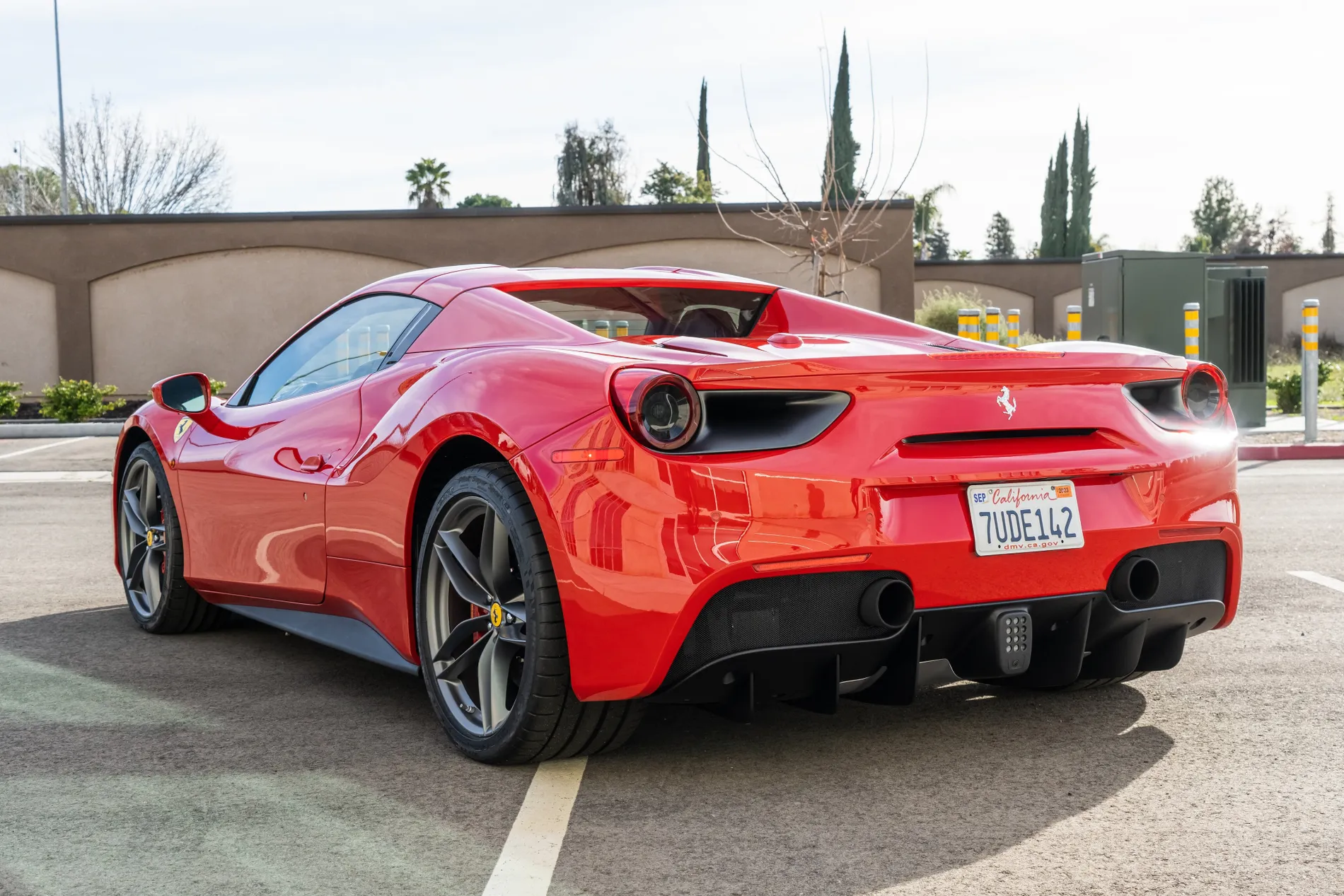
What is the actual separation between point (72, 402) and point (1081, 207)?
167 feet

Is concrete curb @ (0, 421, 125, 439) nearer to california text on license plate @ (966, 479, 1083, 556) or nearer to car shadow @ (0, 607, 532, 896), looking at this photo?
car shadow @ (0, 607, 532, 896)

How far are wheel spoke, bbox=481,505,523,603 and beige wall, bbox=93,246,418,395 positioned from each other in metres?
22.5

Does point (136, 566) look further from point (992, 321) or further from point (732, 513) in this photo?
point (992, 321)

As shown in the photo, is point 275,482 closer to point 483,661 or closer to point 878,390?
point 483,661

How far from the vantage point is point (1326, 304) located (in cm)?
3969

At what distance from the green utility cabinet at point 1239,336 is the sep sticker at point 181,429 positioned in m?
14.2

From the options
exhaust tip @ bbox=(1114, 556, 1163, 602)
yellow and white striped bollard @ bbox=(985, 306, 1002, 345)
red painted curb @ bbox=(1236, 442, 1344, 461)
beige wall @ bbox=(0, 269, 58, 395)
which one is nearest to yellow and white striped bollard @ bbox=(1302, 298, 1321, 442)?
red painted curb @ bbox=(1236, 442, 1344, 461)

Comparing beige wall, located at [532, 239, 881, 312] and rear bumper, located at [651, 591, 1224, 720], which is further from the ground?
beige wall, located at [532, 239, 881, 312]

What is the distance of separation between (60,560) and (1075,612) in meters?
5.78

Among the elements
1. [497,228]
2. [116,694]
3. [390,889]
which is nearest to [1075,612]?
[390,889]

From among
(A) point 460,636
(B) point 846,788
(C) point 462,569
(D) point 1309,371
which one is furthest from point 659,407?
(D) point 1309,371

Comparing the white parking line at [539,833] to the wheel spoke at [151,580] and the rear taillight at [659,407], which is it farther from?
the wheel spoke at [151,580]

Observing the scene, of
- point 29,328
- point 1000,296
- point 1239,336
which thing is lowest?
point 1239,336

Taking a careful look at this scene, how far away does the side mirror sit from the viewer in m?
5.04
